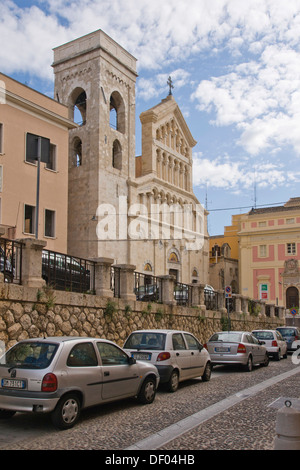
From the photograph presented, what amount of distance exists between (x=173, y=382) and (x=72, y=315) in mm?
3533

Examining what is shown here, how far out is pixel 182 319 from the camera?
20.8m

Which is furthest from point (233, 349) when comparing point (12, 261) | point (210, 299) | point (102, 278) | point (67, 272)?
point (210, 299)

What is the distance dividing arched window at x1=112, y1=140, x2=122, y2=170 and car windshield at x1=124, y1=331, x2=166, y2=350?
2798 centimetres

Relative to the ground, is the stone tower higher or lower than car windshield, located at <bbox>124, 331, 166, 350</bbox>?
higher

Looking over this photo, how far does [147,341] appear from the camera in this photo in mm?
11703

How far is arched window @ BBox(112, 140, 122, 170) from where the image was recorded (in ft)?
127

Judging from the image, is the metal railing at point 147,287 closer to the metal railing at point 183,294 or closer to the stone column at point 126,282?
the stone column at point 126,282

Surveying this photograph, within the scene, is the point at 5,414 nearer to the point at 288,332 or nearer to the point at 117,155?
the point at 288,332

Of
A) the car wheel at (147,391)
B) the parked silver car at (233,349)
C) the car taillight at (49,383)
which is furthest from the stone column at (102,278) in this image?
the car taillight at (49,383)

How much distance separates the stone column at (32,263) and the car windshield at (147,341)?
268 centimetres

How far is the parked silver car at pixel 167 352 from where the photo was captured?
1127 centimetres

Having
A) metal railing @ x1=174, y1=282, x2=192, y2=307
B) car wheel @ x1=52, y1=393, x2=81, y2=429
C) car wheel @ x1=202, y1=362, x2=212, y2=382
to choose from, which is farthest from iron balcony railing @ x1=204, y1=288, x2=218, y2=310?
car wheel @ x1=52, y1=393, x2=81, y2=429

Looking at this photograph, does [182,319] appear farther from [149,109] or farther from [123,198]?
[149,109]

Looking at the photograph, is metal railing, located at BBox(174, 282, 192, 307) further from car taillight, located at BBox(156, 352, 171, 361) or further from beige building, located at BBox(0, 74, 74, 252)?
car taillight, located at BBox(156, 352, 171, 361)
